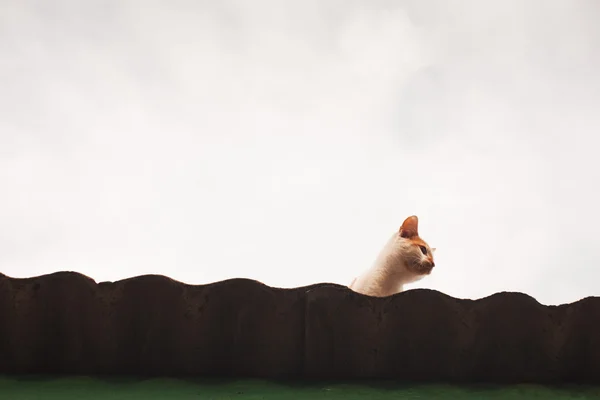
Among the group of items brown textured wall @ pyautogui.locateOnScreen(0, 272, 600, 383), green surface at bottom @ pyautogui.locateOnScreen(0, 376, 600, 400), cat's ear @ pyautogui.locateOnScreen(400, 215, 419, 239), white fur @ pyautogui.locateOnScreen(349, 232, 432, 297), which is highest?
cat's ear @ pyautogui.locateOnScreen(400, 215, 419, 239)

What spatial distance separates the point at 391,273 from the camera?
1848 millimetres

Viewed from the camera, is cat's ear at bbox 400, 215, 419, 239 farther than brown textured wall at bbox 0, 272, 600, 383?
Yes

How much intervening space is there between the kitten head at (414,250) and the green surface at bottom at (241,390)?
2.42 feet

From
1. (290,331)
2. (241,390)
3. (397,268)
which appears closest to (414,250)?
(397,268)

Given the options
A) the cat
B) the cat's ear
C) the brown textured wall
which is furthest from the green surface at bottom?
the cat's ear

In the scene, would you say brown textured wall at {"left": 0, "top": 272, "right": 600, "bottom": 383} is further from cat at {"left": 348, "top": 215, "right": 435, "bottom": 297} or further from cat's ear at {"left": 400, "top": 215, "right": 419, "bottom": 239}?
cat's ear at {"left": 400, "top": 215, "right": 419, "bottom": 239}

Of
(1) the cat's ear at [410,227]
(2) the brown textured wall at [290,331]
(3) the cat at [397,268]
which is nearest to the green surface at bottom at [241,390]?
(2) the brown textured wall at [290,331]

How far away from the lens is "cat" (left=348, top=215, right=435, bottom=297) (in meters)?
1.83

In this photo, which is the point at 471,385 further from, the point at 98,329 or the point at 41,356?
the point at 41,356

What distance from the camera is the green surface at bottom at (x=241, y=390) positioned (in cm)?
106

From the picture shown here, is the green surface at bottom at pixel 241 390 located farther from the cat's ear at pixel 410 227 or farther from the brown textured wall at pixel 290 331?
the cat's ear at pixel 410 227

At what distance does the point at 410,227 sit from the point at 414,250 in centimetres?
12

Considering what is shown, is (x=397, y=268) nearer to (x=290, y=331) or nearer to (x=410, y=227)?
(x=410, y=227)

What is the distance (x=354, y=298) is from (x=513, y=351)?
35 cm
